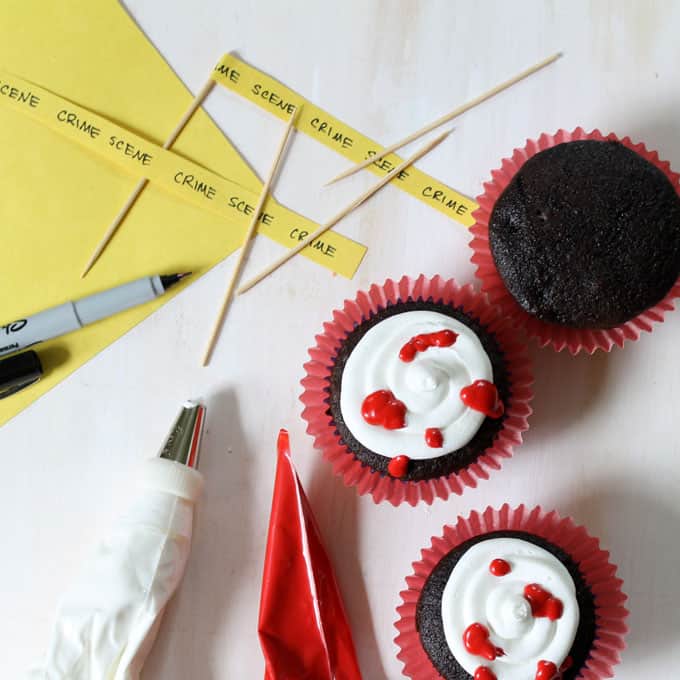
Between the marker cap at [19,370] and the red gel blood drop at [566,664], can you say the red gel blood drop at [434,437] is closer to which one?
the red gel blood drop at [566,664]

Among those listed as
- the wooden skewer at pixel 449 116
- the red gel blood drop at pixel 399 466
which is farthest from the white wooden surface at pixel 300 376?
the red gel blood drop at pixel 399 466

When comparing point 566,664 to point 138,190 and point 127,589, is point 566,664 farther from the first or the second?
point 138,190

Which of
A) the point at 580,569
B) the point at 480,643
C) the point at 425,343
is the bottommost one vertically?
the point at 480,643

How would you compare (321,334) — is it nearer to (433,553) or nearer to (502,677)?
(433,553)

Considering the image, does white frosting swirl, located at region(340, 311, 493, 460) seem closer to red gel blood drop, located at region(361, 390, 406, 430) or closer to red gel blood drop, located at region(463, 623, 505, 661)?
red gel blood drop, located at region(361, 390, 406, 430)

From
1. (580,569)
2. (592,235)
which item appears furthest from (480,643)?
(592,235)

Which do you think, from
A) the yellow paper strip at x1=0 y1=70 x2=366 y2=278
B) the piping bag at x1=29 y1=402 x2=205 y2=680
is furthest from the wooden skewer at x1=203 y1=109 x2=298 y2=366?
the piping bag at x1=29 y1=402 x2=205 y2=680

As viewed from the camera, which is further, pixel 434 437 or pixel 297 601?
pixel 297 601
